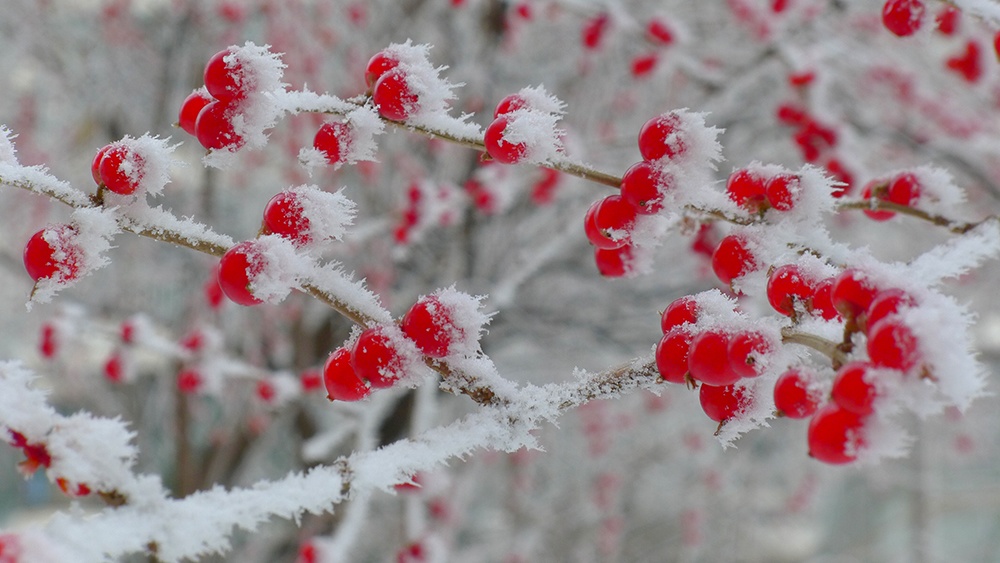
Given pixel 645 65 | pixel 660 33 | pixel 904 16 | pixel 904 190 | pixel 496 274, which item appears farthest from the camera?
pixel 496 274

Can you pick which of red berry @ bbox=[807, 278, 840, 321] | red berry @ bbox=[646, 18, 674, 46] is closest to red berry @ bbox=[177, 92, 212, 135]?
red berry @ bbox=[807, 278, 840, 321]

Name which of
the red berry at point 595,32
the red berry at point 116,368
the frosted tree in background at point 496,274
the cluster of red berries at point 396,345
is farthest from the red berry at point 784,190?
the red berry at point 116,368

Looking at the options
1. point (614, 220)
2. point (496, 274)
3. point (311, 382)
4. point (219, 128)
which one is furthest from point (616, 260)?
point (496, 274)

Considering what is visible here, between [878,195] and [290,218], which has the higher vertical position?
[878,195]

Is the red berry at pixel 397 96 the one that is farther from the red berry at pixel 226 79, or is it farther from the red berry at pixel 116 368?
the red berry at pixel 116 368

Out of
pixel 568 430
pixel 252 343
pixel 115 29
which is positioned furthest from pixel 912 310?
pixel 568 430

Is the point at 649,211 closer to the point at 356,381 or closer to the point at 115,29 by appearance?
the point at 356,381

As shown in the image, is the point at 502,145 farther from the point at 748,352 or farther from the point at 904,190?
the point at 904,190
